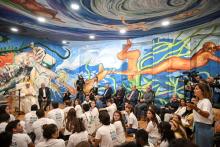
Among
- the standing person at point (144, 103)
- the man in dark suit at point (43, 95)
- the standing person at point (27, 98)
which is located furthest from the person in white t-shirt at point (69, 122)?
the man in dark suit at point (43, 95)

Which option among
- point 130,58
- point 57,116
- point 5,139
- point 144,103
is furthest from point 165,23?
point 5,139

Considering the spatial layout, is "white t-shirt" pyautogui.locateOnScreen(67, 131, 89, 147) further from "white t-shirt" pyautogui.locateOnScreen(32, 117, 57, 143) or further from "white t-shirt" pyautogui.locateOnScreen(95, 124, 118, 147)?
"white t-shirt" pyautogui.locateOnScreen(32, 117, 57, 143)

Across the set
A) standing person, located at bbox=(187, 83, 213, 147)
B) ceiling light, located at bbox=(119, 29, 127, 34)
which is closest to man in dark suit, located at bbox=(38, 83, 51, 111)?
ceiling light, located at bbox=(119, 29, 127, 34)

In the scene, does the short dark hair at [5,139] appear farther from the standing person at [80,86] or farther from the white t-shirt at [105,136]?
the standing person at [80,86]

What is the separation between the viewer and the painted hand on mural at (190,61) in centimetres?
918

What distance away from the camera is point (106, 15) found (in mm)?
8078

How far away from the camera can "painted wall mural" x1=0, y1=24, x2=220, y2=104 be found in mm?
9555

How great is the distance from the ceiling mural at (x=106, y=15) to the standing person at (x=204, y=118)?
149 inches

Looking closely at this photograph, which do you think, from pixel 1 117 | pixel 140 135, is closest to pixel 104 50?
pixel 1 117

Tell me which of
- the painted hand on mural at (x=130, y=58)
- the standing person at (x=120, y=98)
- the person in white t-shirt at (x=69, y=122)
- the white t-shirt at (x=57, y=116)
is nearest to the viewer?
the person in white t-shirt at (x=69, y=122)

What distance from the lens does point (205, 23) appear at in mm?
8805

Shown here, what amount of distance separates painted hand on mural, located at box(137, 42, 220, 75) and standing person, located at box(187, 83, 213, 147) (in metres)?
6.14

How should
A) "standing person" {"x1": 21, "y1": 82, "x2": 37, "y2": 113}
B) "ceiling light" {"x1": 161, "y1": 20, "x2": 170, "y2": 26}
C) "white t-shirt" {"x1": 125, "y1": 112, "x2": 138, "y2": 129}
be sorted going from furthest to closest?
1. "standing person" {"x1": 21, "y1": 82, "x2": 37, "y2": 113}
2. "ceiling light" {"x1": 161, "y1": 20, "x2": 170, "y2": 26}
3. "white t-shirt" {"x1": 125, "y1": 112, "x2": 138, "y2": 129}

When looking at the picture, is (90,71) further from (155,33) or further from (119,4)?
(119,4)
